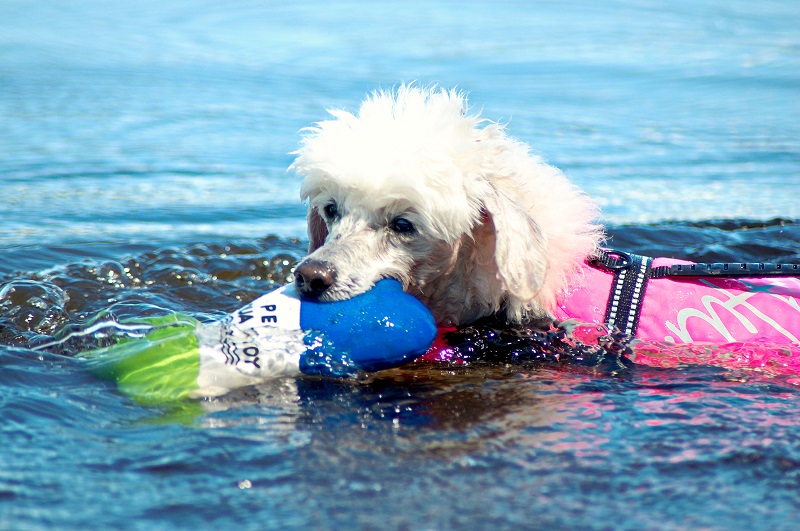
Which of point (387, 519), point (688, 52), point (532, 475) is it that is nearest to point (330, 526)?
point (387, 519)

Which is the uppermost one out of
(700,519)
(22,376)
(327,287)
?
(327,287)

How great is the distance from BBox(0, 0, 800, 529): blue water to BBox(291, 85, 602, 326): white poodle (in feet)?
1.09

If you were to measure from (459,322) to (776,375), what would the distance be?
1605mm

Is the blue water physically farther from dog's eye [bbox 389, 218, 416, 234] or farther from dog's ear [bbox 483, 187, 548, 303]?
dog's eye [bbox 389, 218, 416, 234]

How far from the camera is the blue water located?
3520 millimetres

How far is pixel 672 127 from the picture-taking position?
12375 mm

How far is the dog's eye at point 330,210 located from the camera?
489 cm

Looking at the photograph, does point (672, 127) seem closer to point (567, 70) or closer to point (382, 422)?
point (567, 70)

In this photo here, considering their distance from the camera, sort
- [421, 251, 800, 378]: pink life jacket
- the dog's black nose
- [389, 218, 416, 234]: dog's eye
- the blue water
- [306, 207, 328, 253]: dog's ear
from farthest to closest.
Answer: [306, 207, 328, 253]: dog's ear → [421, 251, 800, 378]: pink life jacket → [389, 218, 416, 234]: dog's eye → the dog's black nose → the blue water

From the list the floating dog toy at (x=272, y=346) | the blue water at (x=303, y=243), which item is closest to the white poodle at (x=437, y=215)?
the floating dog toy at (x=272, y=346)

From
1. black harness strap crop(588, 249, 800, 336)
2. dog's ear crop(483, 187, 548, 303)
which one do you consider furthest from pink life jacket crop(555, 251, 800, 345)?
dog's ear crop(483, 187, 548, 303)

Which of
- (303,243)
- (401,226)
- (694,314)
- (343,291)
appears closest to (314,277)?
(343,291)

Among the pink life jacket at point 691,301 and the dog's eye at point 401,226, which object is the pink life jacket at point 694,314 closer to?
the pink life jacket at point 691,301

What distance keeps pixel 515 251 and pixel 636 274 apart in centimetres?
77
